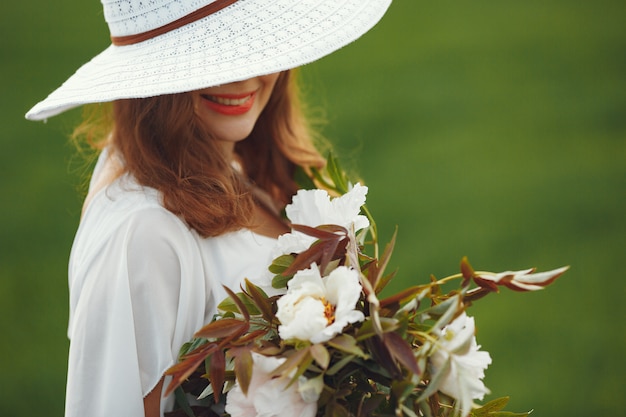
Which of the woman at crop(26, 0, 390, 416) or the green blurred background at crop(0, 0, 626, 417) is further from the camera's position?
the green blurred background at crop(0, 0, 626, 417)

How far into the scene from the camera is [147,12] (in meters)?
1.71

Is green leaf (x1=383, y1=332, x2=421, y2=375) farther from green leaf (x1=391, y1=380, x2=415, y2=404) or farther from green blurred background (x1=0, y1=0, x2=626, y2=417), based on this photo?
green blurred background (x1=0, y1=0, x2=626, y2=417)

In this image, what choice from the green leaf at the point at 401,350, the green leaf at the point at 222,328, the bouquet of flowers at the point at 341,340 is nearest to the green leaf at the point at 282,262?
the bouquet of flowers at the point at 341,340

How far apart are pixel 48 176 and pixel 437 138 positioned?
95.9 inches

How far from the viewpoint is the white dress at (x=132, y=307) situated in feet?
5.24

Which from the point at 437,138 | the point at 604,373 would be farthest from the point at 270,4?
the point at 437,138

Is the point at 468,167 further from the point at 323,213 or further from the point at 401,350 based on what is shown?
the point at 401,350

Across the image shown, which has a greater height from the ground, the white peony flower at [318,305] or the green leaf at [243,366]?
the white peony flower at [318,305]

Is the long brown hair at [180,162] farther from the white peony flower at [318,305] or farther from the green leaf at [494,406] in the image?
the green leaf at [494,406]

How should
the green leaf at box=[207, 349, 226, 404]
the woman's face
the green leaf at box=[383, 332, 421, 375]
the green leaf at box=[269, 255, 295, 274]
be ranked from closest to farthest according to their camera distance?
the green leaf at box=[383, 332, 421, 375]
the green leaf at box=[207, 349, 226, 404]
the green leaf at box=[269, 255, 295, 274]
the woman's face

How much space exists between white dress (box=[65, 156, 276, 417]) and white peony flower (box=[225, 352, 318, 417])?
0.94 feet

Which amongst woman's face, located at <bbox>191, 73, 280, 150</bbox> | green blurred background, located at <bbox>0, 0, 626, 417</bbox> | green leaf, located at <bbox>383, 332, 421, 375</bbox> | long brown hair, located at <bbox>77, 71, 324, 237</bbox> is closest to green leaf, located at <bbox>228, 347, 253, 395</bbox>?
green leaf, located at <bbox>383, 332, 421, 375</bbox>

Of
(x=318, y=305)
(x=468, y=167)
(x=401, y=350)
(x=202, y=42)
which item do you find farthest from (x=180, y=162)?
(x=468, y=167)

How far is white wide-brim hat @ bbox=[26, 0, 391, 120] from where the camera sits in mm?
1618
